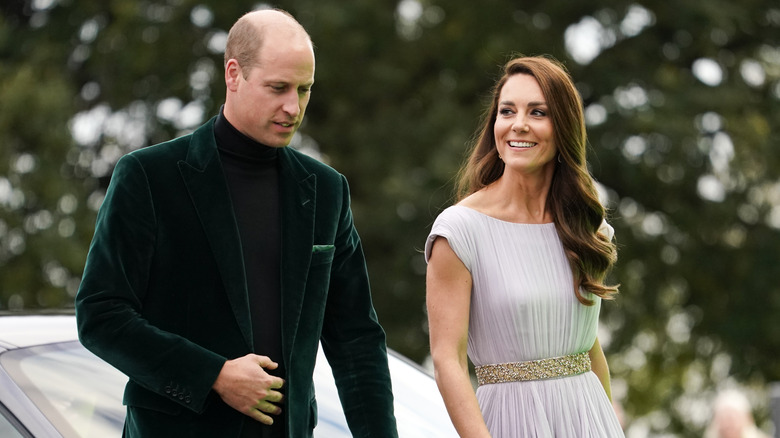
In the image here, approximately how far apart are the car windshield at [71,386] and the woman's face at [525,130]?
3.77 feet

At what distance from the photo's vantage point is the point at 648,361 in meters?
14.8

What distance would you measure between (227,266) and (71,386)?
0.65 metres

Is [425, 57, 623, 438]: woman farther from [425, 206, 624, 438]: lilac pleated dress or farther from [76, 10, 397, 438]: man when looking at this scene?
[76, 10, 397, 438]: man

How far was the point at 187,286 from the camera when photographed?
2697mm

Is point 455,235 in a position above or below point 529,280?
above

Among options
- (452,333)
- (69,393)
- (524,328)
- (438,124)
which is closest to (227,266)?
(69,393)

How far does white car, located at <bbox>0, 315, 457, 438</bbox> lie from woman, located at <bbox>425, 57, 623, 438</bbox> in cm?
22

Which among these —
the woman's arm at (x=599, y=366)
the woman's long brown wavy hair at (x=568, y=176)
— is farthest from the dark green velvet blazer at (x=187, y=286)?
the woman's arm at (x=599, y=366)

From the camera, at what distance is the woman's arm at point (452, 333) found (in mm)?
3303

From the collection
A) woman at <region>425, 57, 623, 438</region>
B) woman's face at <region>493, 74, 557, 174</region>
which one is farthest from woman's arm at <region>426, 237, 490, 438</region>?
woman's face at <region>493, 74, 557, 174</region>

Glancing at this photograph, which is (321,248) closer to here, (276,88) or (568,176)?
(276,88)

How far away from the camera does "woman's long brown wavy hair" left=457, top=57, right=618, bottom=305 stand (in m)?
3.53

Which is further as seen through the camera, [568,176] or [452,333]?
[568,176]

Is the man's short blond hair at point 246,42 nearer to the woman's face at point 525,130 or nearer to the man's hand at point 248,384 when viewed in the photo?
the man's hand at point 248,384
